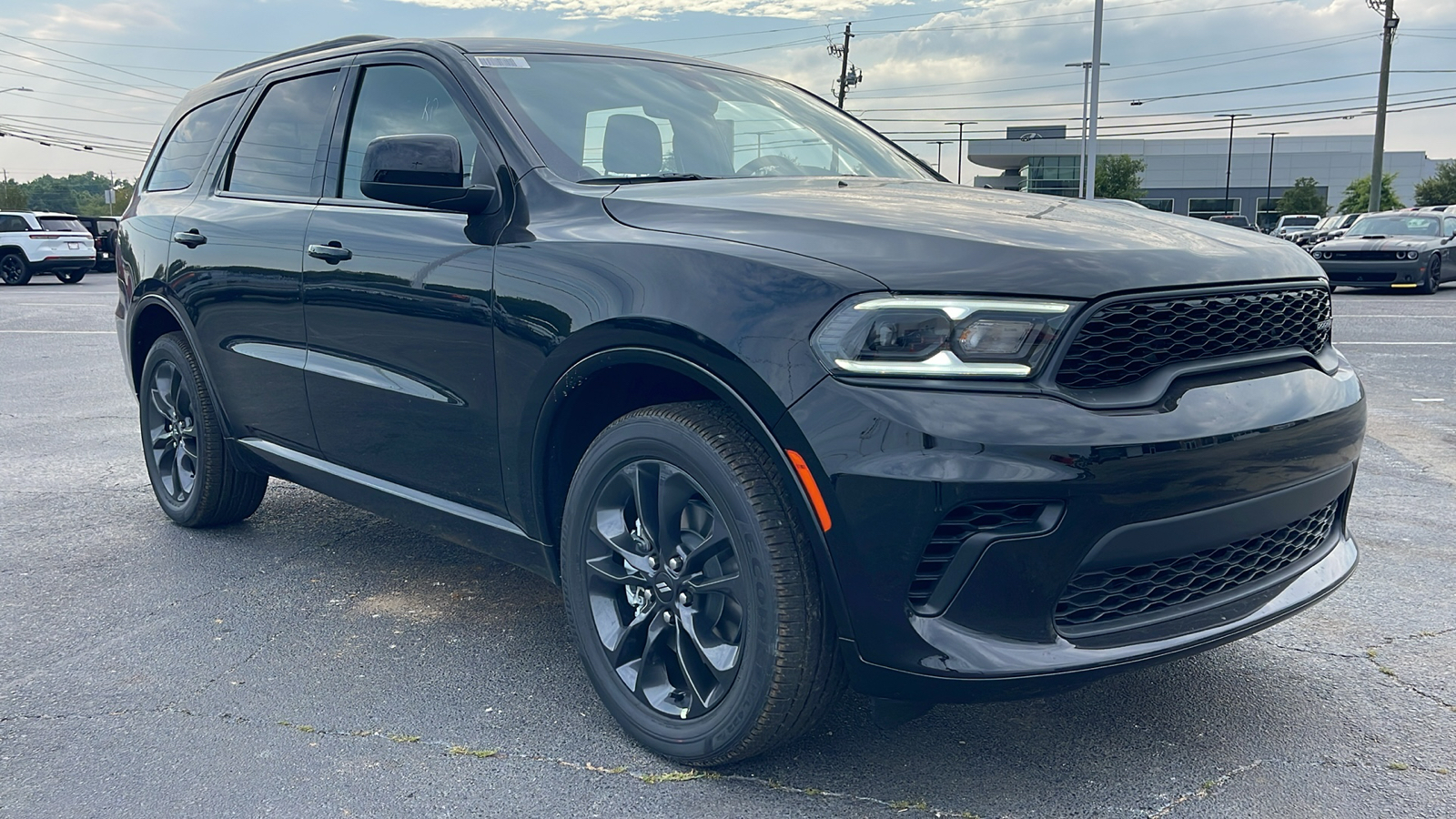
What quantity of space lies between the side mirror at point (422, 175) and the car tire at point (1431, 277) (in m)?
19.7

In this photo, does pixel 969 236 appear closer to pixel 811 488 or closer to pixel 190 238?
pixel 811 488

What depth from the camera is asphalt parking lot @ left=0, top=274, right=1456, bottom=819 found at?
260cm

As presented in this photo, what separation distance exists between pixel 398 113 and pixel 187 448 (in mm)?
1937

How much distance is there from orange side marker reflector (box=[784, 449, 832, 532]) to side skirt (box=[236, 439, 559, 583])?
3.32 ft

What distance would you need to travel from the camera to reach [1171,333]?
238 cm

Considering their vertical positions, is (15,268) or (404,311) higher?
(404,311)

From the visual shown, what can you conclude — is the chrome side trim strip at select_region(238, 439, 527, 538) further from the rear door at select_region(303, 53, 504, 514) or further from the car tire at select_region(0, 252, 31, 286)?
the car tire at select_region(0, 252, 31, 286)

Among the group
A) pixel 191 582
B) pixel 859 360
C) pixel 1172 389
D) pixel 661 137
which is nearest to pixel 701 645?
pixel 859 360

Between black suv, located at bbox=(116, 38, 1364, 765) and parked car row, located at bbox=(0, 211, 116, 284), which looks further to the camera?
parked car row, located at bbox=(0, 211, 116, 284)

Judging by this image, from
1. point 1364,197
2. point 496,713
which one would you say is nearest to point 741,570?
point 496,713

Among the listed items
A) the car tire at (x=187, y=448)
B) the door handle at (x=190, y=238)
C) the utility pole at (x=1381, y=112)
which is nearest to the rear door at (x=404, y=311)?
the door handle at (x=190, y=238)

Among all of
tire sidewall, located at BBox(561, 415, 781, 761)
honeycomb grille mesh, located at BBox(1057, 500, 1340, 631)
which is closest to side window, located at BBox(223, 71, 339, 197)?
tire sidewall, located at BBox(561, 415, 781, 761)

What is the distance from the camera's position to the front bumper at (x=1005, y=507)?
2.18 m

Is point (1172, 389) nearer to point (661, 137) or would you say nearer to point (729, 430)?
point (729, 430)
